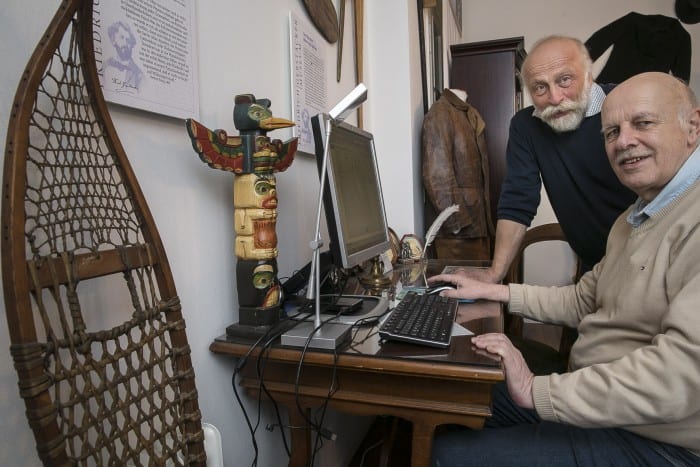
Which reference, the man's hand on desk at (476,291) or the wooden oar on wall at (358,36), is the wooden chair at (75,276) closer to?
the man's hand on desk at (476,291)

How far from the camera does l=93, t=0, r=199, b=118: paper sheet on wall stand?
2.32 feet

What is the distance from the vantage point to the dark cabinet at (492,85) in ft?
9.70

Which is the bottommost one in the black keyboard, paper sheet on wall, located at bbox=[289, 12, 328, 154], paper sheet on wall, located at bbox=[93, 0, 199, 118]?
the black keyboard

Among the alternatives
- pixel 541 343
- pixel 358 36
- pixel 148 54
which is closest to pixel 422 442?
pixel 148 54

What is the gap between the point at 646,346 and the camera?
2.55 feet

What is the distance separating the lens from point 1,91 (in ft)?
1.82

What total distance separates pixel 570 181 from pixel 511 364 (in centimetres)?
108

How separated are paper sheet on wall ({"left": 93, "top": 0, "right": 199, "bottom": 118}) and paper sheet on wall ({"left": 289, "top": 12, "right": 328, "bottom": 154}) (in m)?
0.49

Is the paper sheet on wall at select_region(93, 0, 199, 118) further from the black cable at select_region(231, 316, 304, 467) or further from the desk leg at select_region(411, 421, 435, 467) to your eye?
the desk leg at select_region(411, 421, 435, 467)

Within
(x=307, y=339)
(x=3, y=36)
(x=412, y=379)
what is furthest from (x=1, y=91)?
(x=412, y=379)

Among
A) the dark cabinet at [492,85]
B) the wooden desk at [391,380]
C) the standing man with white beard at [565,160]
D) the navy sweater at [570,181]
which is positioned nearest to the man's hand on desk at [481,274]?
the standing man with white beard at [565,160]

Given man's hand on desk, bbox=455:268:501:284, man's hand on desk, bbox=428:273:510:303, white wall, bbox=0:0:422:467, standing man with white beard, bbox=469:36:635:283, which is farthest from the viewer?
standing man with white beard, bbox=469:36:635:283

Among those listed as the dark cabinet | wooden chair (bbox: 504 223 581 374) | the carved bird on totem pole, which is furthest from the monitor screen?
the dark cabinet

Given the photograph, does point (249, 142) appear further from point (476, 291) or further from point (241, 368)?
point (476, 291)
